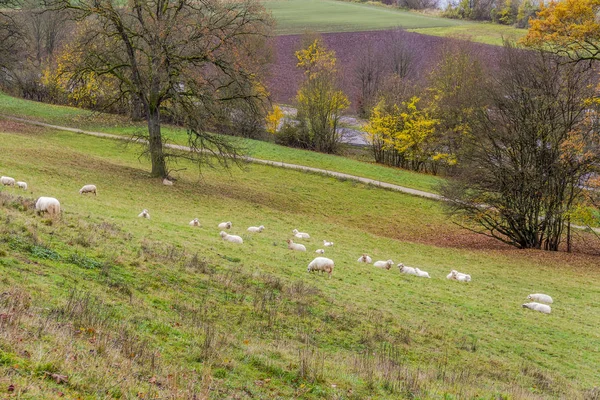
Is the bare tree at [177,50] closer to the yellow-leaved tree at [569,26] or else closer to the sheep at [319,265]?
the yellow-leaved tree at [569,26]

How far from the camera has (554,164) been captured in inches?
1399

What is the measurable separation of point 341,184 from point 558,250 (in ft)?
60.5

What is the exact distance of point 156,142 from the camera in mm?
36438

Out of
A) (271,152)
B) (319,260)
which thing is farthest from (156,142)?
(271,152)

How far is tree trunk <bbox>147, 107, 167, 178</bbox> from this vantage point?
35.9 metres

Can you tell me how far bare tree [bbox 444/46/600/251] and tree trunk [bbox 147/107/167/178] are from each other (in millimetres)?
18497

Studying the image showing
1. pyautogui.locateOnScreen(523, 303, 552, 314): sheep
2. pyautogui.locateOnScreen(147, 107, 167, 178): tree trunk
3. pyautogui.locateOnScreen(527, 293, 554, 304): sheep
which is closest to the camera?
pyautogui.locateOnScreen(523, 303, 552, 314): sheep

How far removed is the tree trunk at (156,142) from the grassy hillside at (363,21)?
81.7 m

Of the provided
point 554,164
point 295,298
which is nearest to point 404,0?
point 554,164

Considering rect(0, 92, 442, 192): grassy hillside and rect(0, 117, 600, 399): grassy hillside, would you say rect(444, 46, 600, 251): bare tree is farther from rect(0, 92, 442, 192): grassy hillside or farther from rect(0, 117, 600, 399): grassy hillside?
rect(0, 92, 442, 192): grassy hillside

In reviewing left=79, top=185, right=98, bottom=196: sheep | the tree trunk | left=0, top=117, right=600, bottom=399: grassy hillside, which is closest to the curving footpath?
the tree trunk

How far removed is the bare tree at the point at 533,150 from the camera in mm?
35250

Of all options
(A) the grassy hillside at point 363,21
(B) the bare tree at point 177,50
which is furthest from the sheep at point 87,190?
(A) the grassy hillside at point 363,21

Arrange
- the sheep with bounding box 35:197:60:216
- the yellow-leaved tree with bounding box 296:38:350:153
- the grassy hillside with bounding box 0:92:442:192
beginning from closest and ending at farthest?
the sheep with bounding box 35:197:60:216, the grassy hillside with bounding box 0:92:442:192, the yellow-leaved tree with bounding box 296:38:350:153
